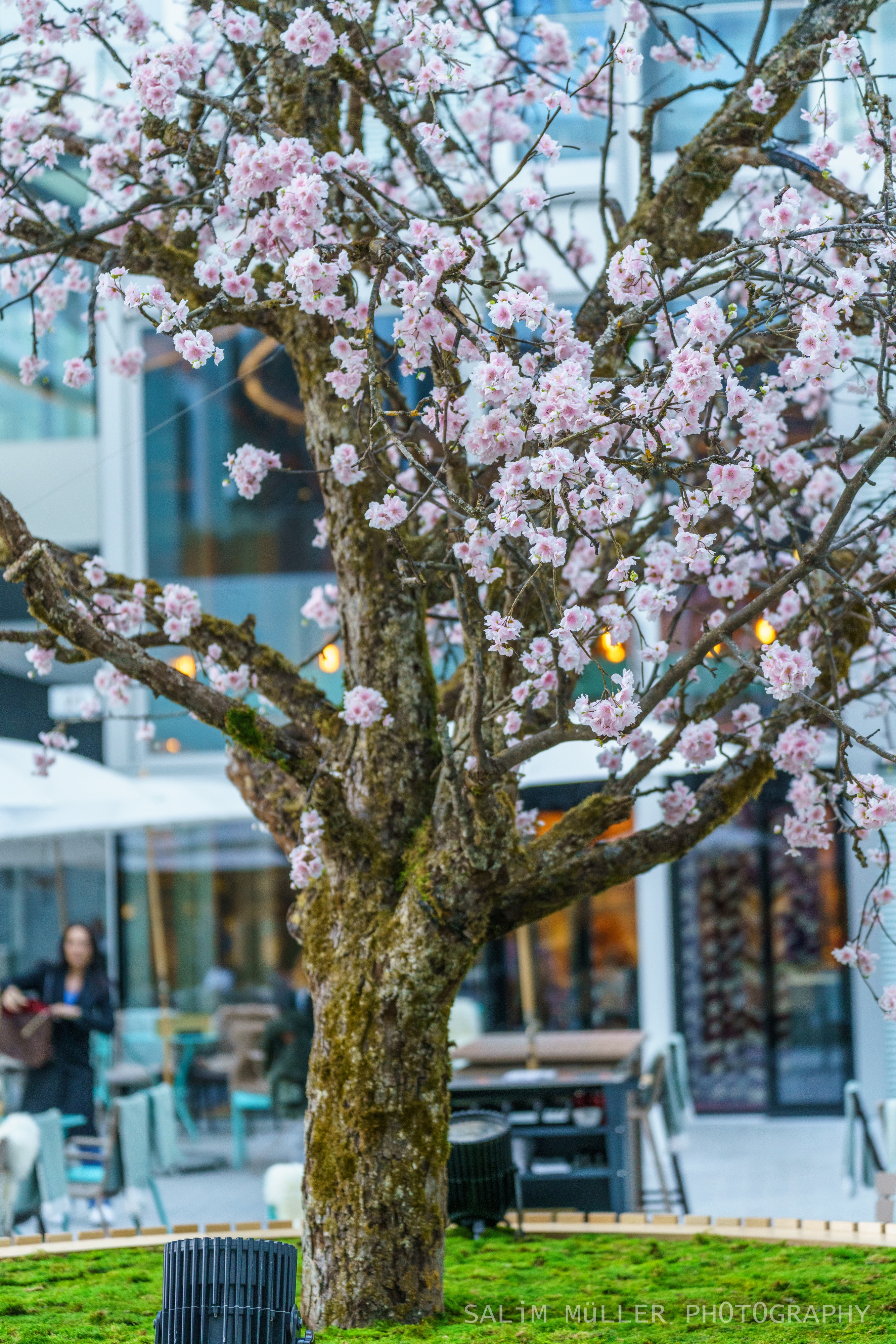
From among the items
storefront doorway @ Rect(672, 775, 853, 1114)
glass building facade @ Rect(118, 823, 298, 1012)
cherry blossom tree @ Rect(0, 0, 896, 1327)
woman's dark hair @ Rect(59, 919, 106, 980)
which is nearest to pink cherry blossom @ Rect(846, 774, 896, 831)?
cherry blossom tree @ Rect(0, 0, 896, 1327)

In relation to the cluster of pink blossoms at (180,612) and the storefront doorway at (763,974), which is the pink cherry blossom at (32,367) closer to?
the cluster of pink blossoms at (180,612)

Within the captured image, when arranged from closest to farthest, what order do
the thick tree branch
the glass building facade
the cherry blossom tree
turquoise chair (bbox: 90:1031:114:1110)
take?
the cherry blossom tree < the thick tree branch < turquoise chair (bbox: 90:1031:114:1110) < the glass building facade

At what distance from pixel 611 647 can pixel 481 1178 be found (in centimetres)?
227

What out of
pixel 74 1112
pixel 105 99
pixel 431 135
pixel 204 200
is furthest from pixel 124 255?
pixel 105 99

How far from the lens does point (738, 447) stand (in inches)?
129

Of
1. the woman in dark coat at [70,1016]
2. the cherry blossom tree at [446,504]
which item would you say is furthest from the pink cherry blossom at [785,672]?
the woman in dark coat at [70,1016]

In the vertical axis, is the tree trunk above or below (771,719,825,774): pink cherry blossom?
below

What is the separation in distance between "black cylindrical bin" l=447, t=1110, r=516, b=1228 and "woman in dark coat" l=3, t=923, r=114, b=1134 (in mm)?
2760

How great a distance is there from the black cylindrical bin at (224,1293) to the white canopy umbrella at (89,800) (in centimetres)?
383

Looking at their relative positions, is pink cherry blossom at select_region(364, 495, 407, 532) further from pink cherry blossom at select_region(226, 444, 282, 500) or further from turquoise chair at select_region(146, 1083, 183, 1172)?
turquoise chair at select_region(146, 1083, 183, 1172)

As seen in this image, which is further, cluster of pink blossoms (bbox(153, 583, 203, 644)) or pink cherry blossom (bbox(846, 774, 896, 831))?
cluster of pink blossoms (bbox(153, 583, 203, 644))

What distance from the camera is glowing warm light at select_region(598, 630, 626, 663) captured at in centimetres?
353

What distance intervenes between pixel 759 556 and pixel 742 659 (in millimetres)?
2140

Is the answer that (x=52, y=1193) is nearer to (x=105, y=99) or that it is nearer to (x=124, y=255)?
(x=124, y=255)
